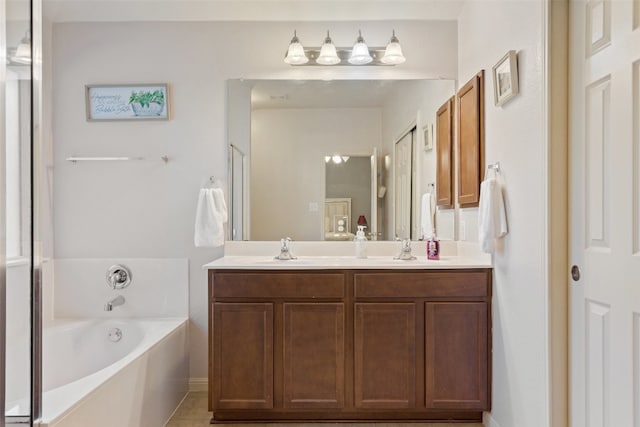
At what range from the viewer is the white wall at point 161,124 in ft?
8.91

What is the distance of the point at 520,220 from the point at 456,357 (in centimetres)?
84

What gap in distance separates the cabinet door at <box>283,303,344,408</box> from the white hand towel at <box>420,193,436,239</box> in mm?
903

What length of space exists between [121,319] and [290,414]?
128 cm

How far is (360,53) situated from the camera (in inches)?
104

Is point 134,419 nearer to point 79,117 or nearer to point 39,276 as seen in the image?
point 39,276

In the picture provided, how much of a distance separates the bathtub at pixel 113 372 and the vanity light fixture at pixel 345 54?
1.87 meters

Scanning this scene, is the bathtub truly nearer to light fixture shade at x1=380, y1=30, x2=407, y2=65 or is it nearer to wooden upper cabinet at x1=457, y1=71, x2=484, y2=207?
wooden upper cabinet at x1=457, y1=71, x2=484, y2=207

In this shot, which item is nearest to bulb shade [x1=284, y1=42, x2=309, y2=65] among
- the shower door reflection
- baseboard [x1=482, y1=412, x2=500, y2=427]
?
the shower door reflection

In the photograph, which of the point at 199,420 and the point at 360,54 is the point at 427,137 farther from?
the point at 199,420

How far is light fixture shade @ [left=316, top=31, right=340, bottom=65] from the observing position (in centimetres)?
263

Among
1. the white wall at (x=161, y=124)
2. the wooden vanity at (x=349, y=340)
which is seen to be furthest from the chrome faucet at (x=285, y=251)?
the white wall at (x=161, y=124)

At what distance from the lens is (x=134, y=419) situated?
1888mm

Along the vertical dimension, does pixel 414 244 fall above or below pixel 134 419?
above

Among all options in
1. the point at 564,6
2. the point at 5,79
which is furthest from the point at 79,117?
the point at 564,6
